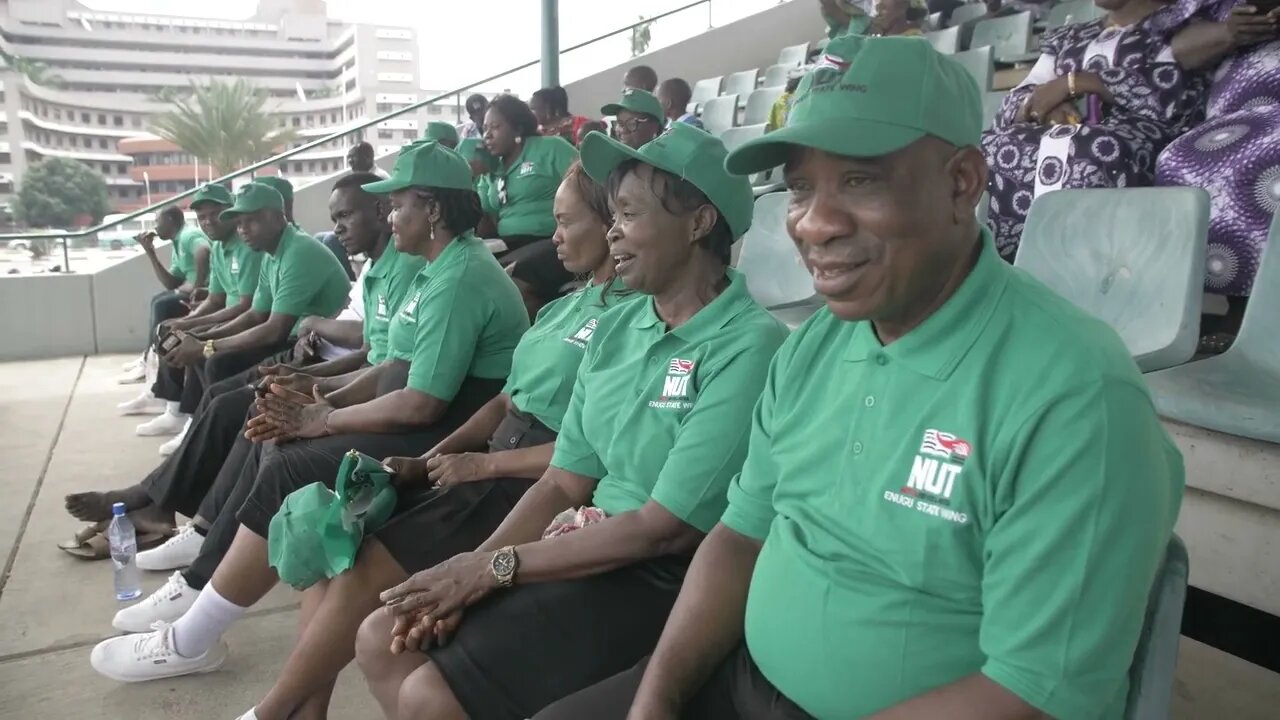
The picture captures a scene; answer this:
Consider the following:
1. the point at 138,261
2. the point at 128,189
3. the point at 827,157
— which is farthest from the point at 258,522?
the point at 128,189

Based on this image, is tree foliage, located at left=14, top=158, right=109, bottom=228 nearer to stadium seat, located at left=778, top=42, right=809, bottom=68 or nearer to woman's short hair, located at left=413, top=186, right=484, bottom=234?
stadium seat, located at left=778, top=42, right=809, bottom=68

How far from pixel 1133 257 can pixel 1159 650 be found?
60.1 inches

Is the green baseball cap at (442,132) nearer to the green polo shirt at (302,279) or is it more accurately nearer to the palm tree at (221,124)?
the green polo shirt at (302,279)

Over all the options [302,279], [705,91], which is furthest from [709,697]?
[705,91]

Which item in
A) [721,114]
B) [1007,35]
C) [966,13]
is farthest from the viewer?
[721,114]

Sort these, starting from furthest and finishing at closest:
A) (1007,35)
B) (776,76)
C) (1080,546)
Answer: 1. (776,76)
2. (1007,35)
3. (1080,546)

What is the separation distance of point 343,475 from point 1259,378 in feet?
6.47

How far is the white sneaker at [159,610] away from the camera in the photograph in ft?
8.15

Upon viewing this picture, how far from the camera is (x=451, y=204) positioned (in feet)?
9.01

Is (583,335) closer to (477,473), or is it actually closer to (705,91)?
(477,473)

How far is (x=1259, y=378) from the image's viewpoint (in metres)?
1.92

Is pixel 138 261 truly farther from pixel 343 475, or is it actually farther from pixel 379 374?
pixel 343 475

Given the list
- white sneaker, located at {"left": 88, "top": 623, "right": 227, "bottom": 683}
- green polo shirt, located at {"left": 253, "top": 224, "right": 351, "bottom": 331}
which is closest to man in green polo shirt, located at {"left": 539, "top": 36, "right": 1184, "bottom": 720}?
white sneaker, located at {"left": 88, "top": 623, "right": 227, "bottom": 683}

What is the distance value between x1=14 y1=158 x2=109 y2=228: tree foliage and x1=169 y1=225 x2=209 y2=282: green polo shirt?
13.5 metres
